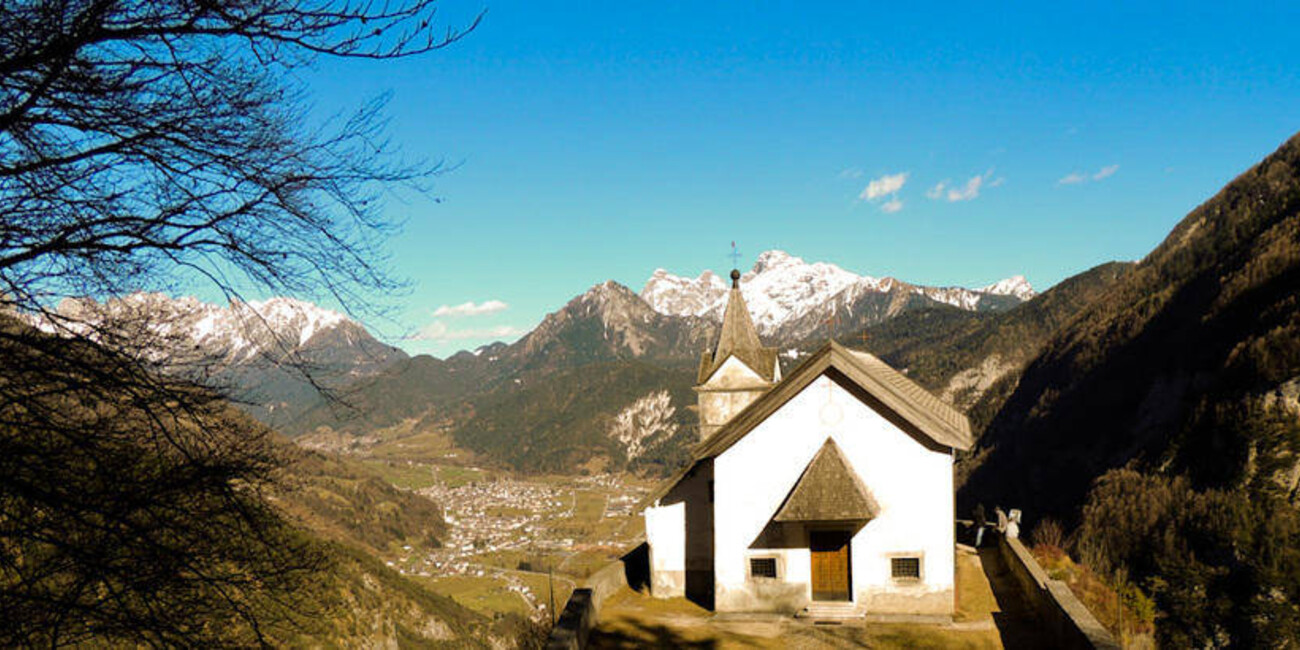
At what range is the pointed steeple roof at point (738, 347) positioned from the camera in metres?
27.9

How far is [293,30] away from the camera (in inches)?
246

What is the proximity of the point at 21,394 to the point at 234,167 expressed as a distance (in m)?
2.50

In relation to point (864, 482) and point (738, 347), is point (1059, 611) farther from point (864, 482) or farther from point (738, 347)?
point (738, 347)

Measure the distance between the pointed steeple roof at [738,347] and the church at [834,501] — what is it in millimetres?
9471

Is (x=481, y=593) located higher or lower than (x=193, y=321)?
lower

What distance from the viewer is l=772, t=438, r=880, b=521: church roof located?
16141mm

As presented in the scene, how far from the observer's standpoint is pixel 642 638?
15.8m

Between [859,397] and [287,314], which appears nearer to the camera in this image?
[287,314]

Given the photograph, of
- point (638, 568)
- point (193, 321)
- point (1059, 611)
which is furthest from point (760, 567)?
point (193, 321)

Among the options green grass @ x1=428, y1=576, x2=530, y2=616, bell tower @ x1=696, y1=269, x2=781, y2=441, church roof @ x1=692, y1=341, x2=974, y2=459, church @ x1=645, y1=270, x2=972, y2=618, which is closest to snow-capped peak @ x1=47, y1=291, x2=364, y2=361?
church roof @ x1=692, y1=341, x2=974, y2=459

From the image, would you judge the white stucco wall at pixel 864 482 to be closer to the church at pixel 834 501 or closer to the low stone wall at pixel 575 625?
the church at pixel 834 501

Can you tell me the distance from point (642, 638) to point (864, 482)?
609 centimetres

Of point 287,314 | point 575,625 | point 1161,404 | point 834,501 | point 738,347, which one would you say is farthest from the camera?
point 1161,404

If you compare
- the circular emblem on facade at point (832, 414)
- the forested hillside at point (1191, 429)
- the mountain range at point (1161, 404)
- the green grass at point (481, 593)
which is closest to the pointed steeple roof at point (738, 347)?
the mountain range at point (1161, 404)
